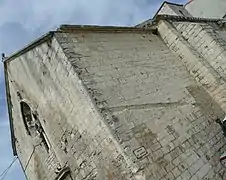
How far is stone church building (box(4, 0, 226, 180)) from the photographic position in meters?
6.98

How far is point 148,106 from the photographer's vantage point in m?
7.83

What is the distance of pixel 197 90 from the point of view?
9922mm

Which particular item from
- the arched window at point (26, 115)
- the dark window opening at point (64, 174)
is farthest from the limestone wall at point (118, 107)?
the arched window at point (26, 115)

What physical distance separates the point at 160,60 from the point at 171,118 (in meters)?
2.83

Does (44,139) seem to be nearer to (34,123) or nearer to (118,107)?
(34,123)

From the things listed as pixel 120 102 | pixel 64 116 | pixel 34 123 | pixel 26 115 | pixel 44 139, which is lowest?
pixel 120 102

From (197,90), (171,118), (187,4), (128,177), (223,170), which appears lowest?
(223,170)

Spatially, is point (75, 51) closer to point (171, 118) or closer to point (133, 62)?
point (133, 62)

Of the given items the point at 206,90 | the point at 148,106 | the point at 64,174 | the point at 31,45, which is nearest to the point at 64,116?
the point at 64,174

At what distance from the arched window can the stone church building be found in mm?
29

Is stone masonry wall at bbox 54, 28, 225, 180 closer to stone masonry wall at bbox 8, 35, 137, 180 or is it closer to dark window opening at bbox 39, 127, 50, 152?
stone masonry wall at bbox 8, 35, 137, 180

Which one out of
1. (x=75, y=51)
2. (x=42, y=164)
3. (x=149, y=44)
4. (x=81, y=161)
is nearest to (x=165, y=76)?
(x=149, y=44)

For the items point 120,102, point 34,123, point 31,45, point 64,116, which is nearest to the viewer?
point 120,102

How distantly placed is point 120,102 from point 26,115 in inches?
143
